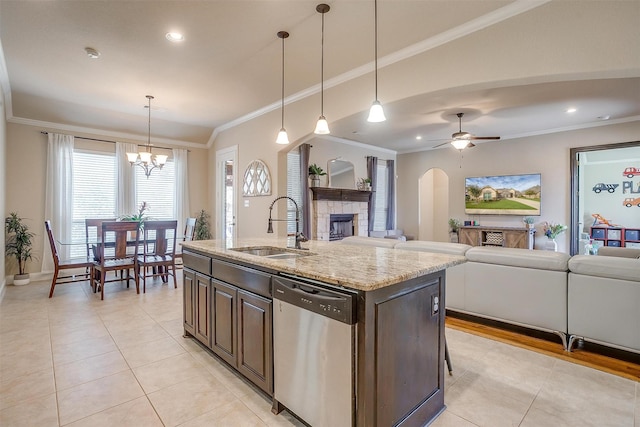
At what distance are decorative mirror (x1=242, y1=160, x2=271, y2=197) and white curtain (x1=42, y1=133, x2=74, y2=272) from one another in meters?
3.04

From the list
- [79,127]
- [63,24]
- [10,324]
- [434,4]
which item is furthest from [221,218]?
[434,4]

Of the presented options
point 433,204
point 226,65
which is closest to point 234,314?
point 226,65

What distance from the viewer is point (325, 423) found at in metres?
1.61

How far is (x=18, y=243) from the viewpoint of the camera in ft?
16.1

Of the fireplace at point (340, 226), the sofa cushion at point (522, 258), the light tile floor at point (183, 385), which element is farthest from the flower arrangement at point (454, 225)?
the light tile floor at point (183, 385)

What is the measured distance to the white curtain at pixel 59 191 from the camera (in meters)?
5.26

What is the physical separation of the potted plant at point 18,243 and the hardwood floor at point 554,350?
642 centimetres

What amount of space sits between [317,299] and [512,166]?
23.4 ft

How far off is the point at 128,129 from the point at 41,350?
14.8 ft

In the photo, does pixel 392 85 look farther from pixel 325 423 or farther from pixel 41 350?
pixel 41 350

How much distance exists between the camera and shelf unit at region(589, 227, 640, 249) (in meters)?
6.62

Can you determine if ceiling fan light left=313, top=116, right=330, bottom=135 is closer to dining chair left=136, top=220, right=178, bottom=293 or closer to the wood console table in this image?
dining chair left=136, top=220, right=178, bottom=293

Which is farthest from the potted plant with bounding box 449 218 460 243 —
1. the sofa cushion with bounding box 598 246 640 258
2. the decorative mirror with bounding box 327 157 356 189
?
the sofa cushion with bounding box 598 246 640 258

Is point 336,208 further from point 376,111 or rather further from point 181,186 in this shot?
point 376,111
